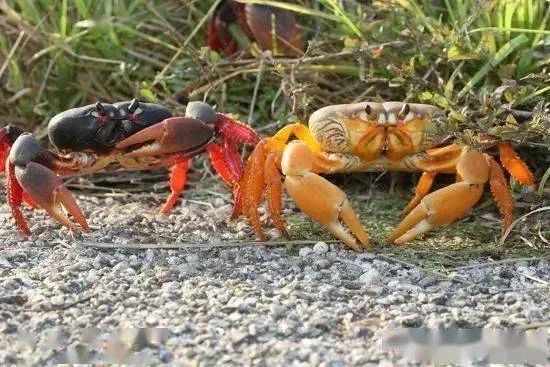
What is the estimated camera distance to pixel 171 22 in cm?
546

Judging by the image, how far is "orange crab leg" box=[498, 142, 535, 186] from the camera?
4023mm

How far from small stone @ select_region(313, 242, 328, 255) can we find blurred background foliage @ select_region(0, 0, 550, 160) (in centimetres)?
64

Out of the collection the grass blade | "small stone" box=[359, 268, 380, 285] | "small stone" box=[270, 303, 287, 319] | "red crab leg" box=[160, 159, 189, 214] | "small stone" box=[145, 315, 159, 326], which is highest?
the grass blade

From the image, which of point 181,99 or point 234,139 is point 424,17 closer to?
point 234,139

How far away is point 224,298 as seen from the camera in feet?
10.6

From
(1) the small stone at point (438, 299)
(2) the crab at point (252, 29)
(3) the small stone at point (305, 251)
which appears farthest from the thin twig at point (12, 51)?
(1) the small stone at point (438, 299)

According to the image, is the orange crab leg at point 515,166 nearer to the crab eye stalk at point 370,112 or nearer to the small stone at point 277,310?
→ the crab eye stalk at point 370,112

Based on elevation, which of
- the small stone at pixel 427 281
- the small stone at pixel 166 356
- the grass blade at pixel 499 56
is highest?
the grass blade at pixel 499 56

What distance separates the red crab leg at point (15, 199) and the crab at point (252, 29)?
142 centimetres

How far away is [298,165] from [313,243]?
305 mm

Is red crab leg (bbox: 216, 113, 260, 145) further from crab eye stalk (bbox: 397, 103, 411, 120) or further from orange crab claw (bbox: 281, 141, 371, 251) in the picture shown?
crab eye stalk (bbox: 397, 103, 411, 120)

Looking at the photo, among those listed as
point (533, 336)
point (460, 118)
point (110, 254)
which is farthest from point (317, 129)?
point (533, 336)

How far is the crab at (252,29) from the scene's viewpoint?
5.04 m

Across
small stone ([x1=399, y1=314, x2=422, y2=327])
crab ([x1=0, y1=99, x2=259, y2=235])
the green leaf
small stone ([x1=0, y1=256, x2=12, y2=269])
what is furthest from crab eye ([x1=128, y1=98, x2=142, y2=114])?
small stone ([x1=399, y1=314, x2=422, y2=327])
